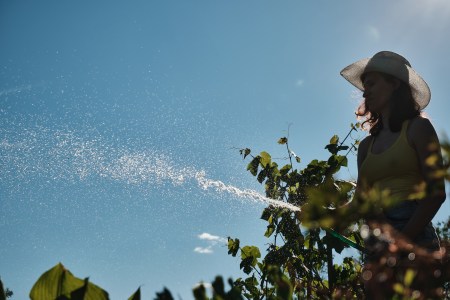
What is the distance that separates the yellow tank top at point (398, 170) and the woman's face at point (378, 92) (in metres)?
0.19

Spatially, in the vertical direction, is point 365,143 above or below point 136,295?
above

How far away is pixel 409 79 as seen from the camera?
2.73 m

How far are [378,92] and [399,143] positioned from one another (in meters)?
0.36

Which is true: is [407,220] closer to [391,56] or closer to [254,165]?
[391,56]

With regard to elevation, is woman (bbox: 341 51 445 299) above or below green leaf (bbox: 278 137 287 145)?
below

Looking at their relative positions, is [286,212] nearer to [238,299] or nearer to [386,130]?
[386,130]

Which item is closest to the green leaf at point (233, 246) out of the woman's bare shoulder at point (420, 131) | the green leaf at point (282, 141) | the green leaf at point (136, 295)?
the green leaf at point (282, 141)

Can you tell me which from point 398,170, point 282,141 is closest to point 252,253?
point 282,141

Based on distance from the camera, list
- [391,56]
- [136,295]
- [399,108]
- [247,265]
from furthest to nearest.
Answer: [247,265] < [391,56] < [399,108] < [136,295]

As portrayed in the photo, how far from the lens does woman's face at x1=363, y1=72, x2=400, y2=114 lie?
2.68 m

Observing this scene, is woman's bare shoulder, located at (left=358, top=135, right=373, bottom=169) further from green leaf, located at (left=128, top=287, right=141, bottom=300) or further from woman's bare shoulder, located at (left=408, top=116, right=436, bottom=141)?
green leaf, located at (left=128, top=287, right=141, bottom=300)

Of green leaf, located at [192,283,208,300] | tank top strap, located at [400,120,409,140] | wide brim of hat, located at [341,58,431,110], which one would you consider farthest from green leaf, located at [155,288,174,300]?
wide brim of hat, located at [341,58,431,110]

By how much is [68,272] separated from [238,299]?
61cm

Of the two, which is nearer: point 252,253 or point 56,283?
point 56,283
